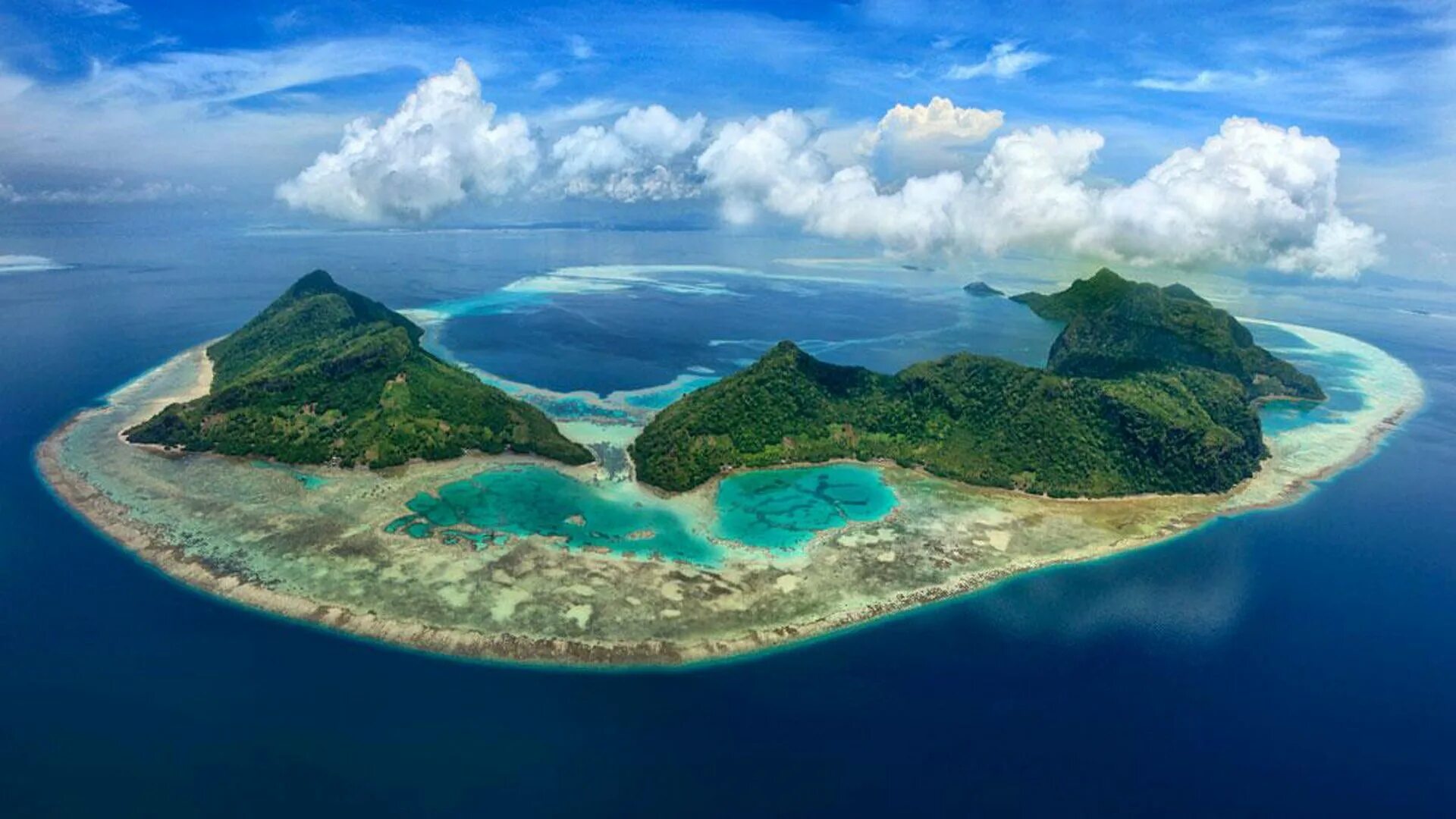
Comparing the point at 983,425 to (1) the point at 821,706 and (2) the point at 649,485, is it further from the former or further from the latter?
(1) the point at 821,706

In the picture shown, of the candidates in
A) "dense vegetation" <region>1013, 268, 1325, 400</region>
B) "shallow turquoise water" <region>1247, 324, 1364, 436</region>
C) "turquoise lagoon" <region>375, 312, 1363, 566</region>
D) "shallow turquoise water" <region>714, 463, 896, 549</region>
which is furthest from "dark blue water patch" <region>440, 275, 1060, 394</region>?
"shallow turquoise water" <region>1247, 324, 1364, 436</region>

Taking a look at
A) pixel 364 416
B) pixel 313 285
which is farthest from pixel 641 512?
pixel 313 285

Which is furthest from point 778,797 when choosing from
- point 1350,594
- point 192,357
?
point 192,357

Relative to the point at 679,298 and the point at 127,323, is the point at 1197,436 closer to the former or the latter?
the point at 679,298

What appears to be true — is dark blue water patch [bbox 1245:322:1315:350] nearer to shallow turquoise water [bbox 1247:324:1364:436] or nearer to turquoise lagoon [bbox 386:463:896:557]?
shallow turquoise water [bbox 1247:324:1364:436]

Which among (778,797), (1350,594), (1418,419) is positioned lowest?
(778,797)

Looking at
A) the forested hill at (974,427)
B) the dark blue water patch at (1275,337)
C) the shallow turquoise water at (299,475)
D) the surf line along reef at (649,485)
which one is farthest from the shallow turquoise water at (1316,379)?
the shallow turquoise water at (299,475)
